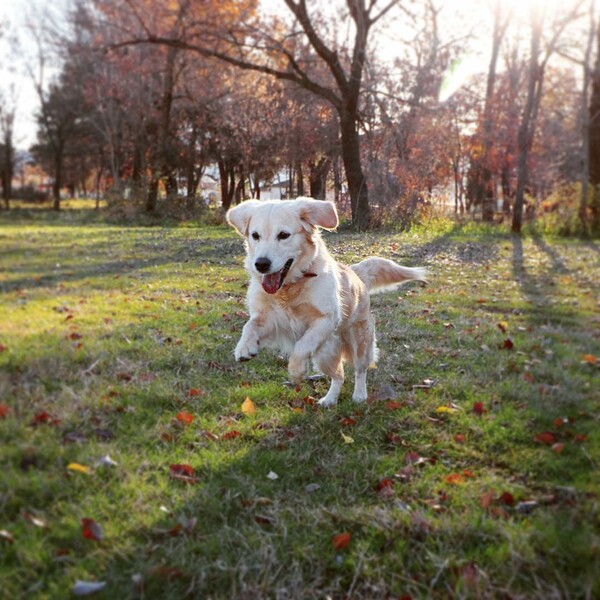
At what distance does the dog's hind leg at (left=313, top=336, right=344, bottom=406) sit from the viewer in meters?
4.85

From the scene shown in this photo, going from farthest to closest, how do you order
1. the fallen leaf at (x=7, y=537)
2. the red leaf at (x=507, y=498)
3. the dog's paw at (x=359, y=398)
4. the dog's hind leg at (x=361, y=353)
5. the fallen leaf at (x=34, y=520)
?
the dog's hind leg at (x=361, y=353)
the dog's paw at (x=359, y=398)
the red leaf at (x=507, y=498)
the fallen leaf at (x=34, y=520)
the fallen leaf at (x=7, y=537)

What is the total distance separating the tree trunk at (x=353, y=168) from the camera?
17031 mm

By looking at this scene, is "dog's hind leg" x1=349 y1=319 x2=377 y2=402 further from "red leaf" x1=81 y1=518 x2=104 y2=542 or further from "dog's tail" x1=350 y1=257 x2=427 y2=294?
"red leaf" x1=81 y1=518 x2=104 y2=542

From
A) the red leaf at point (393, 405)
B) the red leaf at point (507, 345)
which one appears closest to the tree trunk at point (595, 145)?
the red leaf at point (507, 345)

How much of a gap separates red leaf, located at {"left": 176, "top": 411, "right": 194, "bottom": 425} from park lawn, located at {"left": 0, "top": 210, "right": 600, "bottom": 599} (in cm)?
2

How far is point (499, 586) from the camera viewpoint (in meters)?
2.54

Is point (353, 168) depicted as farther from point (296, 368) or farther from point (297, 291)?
point (296, 368)

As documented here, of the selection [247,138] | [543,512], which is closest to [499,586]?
[543,512]

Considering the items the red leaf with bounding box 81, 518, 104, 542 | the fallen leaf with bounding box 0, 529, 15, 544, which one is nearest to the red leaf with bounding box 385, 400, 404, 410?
the red leaf with bounding box 81, 518, 104, 542

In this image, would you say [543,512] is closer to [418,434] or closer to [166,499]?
[418,434]

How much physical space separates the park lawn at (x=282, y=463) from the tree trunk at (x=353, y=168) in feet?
33.5

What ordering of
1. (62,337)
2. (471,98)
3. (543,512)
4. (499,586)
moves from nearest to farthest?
(499,586) → (543,512) → (62,337) → (471,98)

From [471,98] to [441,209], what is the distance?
34.8 ft

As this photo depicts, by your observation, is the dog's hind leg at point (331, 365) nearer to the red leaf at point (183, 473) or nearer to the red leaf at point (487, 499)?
the red leaf at point (183, 473)
